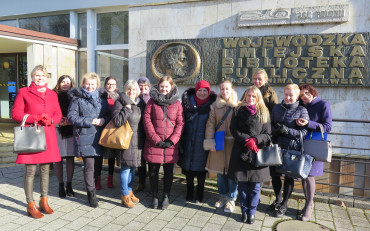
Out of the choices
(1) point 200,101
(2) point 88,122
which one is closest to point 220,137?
(1) point 200,101

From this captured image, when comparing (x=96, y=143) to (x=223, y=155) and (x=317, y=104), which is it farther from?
(x=317, y=104)

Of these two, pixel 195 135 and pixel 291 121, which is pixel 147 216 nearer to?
pixel 195 135

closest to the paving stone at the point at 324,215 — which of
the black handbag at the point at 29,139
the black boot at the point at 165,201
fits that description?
the black boot at the point at 165,201

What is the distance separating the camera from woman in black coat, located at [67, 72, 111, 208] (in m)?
3.62

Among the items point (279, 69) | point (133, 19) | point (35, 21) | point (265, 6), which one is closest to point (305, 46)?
point (279, 69)

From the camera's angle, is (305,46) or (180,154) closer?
(180,154)

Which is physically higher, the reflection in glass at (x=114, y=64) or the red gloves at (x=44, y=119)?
the reflection in glass at (x=114, y=64)

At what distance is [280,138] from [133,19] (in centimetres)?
536

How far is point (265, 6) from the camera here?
6.11 metres

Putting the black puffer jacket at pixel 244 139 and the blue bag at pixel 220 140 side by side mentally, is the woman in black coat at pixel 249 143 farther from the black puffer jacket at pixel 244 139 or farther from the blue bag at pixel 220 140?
the blue bag at pixel 220 140

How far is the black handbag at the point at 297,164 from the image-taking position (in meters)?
3.16

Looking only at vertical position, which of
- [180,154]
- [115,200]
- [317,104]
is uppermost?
[317,104]

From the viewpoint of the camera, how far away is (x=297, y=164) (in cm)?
317

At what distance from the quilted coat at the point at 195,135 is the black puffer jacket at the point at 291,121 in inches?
35.8
